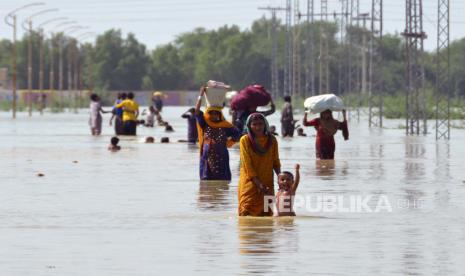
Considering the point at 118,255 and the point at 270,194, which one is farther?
the point at 270,194

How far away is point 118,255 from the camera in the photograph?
13797mm

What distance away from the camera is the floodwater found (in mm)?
13148

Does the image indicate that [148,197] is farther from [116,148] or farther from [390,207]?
[116,148]

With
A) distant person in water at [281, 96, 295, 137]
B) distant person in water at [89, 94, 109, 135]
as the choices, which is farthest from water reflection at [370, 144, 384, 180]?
distant person in water at [89, 94, 109, 135]

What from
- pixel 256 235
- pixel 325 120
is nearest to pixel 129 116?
pixel 325 120

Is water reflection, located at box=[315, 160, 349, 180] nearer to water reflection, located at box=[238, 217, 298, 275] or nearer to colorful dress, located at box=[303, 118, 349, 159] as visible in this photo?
colorful dress, located at box=[303, 118, 349, 159]

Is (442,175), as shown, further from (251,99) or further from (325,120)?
(325,120)

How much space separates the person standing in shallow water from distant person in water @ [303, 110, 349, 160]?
6.79 m

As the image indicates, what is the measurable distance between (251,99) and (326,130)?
219 inches

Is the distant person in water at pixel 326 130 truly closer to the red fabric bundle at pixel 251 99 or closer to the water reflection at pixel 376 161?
the water reflection at pixel 376 161

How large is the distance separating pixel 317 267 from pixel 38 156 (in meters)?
23.5

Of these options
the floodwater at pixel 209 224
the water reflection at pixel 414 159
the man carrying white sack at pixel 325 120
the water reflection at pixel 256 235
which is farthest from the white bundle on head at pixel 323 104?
the water reflection at pixel 256 235

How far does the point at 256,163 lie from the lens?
17688 mm

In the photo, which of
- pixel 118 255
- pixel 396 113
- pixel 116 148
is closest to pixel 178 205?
pixel 118 255
